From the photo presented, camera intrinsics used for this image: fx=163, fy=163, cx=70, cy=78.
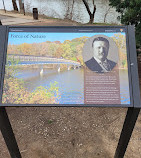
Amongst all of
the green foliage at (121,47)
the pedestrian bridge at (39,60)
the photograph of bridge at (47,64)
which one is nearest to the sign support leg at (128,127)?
the photograph of bridge at (47,64)

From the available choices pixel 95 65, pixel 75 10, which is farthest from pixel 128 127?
pixel 75 10

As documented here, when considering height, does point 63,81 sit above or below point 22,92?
above

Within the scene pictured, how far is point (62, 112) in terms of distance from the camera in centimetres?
326

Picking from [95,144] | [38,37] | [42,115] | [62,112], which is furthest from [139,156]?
[38,37]

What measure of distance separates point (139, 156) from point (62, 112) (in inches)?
60.4

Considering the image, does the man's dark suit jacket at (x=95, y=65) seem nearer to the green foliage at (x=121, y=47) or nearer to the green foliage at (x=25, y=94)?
the green foliage at (x=121, y=47)

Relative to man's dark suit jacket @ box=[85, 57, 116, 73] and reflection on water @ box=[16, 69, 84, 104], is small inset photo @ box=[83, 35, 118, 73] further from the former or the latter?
reflection on water @ box=[16, 69, 84, 104]

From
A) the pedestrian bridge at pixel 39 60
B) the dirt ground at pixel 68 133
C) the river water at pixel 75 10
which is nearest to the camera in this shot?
the pedestrian bridge at pixel 39 60

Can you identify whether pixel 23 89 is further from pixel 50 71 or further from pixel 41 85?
pixel 50 71

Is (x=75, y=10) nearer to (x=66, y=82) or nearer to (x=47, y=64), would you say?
(x=47, y=64)

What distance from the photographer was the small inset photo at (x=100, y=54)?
164cm

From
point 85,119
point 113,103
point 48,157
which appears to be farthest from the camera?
point 85,119

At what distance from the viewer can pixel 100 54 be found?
1.66m

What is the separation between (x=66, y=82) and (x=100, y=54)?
17.7 inches
